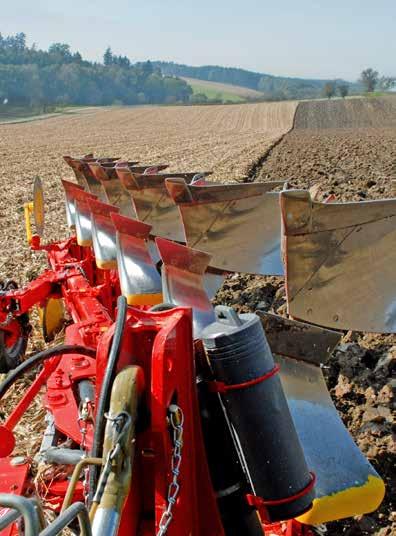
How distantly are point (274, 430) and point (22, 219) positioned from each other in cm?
965

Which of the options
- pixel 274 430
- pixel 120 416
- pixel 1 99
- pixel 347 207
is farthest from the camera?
pixel 1 99

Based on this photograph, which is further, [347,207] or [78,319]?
[78,319]

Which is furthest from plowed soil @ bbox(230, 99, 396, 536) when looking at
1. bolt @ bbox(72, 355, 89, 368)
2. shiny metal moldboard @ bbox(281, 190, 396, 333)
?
bolt @ bbox(72, 355, 89, 368)

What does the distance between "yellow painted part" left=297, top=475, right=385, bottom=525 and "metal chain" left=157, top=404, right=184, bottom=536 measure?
2.22 ft

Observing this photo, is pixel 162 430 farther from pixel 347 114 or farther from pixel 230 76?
pixel 230 76

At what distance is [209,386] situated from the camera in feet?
6.15

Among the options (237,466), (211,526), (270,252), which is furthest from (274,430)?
(270,252)

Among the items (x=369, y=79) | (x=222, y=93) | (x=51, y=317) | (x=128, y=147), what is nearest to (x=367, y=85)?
(x=369, y=79)

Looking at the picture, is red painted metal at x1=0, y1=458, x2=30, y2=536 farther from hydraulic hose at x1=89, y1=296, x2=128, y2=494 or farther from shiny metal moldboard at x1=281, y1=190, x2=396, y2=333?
shiny metal moldboard at x1=281, y1=190, x2=396, y2=333

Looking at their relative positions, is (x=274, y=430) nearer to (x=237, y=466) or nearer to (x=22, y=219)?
(x=237, y=466)

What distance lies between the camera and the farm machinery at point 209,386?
5.40ft

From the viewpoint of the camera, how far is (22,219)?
1088 cm

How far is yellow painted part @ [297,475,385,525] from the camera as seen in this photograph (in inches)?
85.7

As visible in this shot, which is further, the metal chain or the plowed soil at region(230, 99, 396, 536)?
the plowed soil at region(230, 99, 396, 536)
